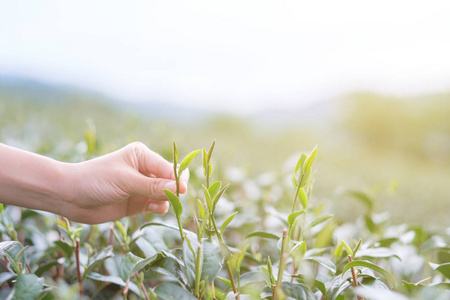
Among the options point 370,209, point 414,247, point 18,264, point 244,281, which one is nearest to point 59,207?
point 18,264

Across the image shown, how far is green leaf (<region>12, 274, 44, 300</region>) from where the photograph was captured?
23.2 inches

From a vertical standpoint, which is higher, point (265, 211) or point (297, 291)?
point (297, 291)

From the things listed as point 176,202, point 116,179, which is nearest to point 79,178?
point 116,179

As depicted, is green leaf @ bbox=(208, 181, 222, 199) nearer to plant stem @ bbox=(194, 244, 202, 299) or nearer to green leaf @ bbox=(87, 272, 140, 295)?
plant stem @ bbox=(194, 244, 202, 299)

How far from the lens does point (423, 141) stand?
5180mm

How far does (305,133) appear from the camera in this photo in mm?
4887

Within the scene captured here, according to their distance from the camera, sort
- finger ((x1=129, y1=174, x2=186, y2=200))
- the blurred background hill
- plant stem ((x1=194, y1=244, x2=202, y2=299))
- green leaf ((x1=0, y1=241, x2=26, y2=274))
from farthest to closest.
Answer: the blurred background hill
finger ((x1=129, y1=174, x2=186, y2=200))
green leaf ((x1=0, y1=241, x2=26, y2=274))
plant stem ((x1=194, y1=244, x2=202, y2=299))

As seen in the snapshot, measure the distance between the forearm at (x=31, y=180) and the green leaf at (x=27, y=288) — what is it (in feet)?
0.88

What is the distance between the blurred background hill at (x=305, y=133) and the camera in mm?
2215

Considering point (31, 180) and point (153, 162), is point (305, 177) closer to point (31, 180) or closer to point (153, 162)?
point (153, 162)

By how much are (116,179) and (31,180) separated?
192 millimetres

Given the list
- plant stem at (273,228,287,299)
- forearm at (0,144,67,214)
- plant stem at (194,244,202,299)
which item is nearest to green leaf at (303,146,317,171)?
plant stem at (273,228,287,299)

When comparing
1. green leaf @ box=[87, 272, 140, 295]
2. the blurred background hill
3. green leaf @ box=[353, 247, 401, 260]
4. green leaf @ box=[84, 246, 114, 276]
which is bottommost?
the blurred background hill

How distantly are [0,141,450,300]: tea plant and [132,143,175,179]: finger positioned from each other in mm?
26
